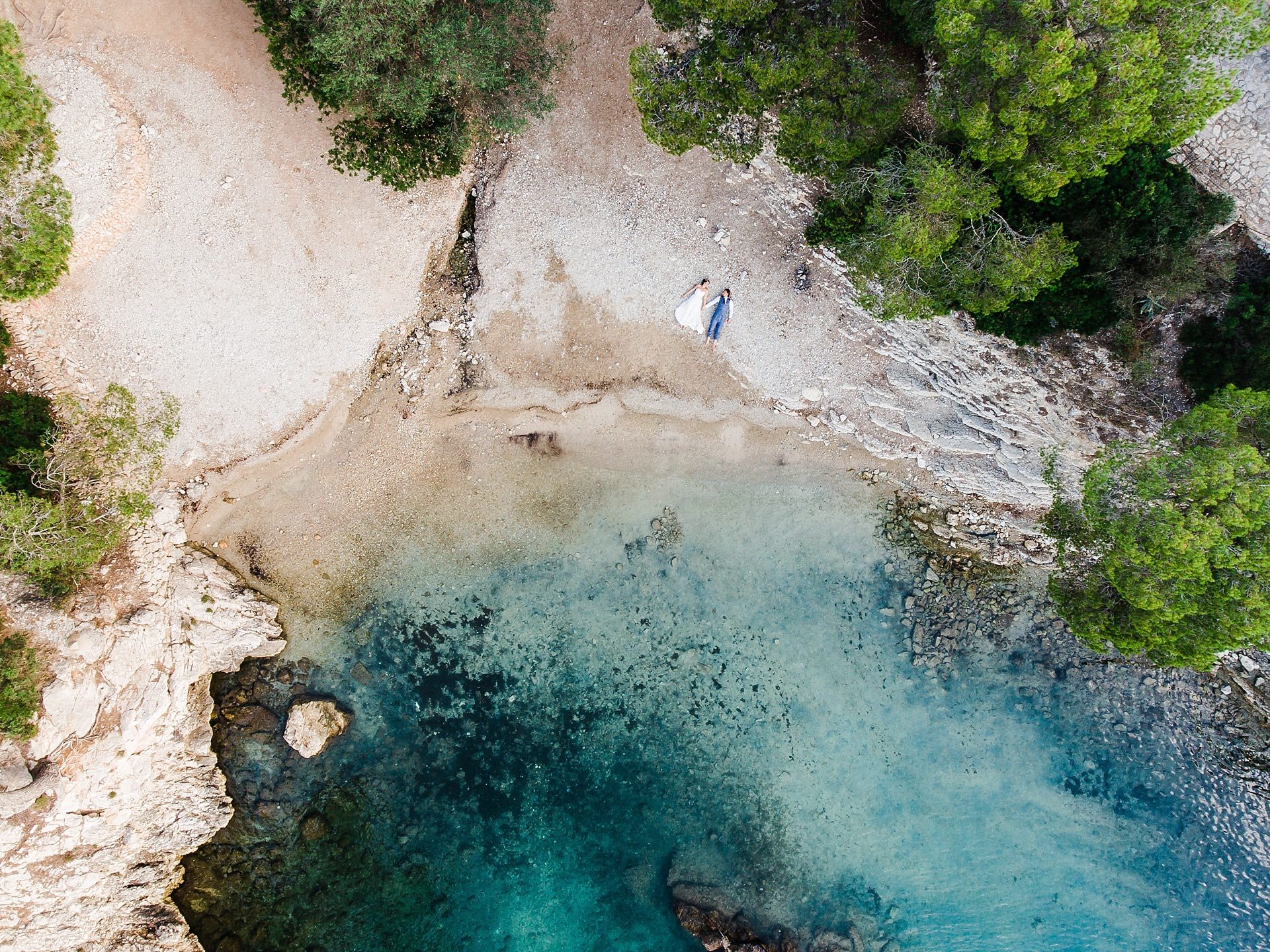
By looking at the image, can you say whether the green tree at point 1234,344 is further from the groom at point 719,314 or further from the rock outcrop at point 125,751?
the rock outcrop at point 125,751

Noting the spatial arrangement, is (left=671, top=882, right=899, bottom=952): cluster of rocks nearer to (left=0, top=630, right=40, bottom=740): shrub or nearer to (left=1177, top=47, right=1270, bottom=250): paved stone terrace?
(left=0, top=630, right=40, bottom=740): shrub

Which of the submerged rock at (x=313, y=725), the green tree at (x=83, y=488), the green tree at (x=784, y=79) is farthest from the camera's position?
the submerged rock at (x=313, y=725)

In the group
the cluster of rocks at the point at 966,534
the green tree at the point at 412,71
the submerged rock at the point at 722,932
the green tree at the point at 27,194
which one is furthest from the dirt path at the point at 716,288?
the submerged rock at the point at 722,932

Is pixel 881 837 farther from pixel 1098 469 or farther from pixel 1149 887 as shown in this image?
pixel 1098 469

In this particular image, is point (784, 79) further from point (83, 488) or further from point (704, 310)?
point (83, 488)

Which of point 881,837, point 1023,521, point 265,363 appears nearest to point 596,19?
point 265,363

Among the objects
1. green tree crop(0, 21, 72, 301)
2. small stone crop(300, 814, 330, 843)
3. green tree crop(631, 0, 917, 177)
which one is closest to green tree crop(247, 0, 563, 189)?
green tree crop(631, 0, 917, 177)

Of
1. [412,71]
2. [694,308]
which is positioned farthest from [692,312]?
[412,71]
